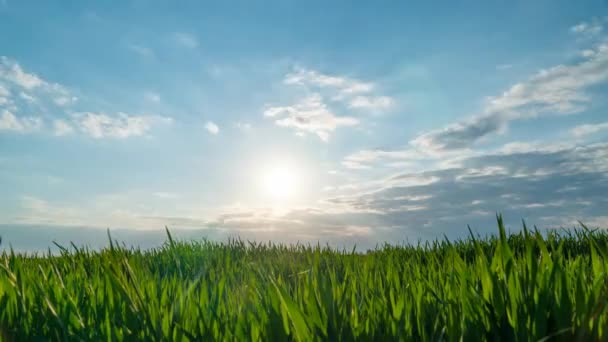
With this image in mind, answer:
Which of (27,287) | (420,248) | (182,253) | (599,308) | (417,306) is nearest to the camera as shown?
(599,308)

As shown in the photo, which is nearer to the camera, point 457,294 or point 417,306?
point 417,306

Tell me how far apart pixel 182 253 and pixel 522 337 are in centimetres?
518

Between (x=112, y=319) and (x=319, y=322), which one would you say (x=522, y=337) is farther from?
(x=112, y=319)

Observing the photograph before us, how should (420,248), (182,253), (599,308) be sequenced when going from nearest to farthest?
A: (599,308) → (182,253) → (420,248)

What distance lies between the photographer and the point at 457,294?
1926 millimetres

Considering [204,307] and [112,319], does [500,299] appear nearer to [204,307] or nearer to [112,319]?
[204,307]

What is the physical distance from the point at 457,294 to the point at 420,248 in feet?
17.1

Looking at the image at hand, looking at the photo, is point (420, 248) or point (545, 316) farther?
point (420, 248)

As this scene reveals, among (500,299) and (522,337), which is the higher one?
(500,299)

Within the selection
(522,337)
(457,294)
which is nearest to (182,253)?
(457,294)

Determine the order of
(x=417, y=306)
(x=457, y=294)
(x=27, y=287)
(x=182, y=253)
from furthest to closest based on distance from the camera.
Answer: (x=182, y=253), (x=27, y=287), (x=457, y=294), (x=417, y=306)

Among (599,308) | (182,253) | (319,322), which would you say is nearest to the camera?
(599,308)

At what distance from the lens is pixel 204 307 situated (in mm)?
1997

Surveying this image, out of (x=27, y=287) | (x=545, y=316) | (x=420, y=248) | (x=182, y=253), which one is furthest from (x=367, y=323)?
(x=420, y=248)
